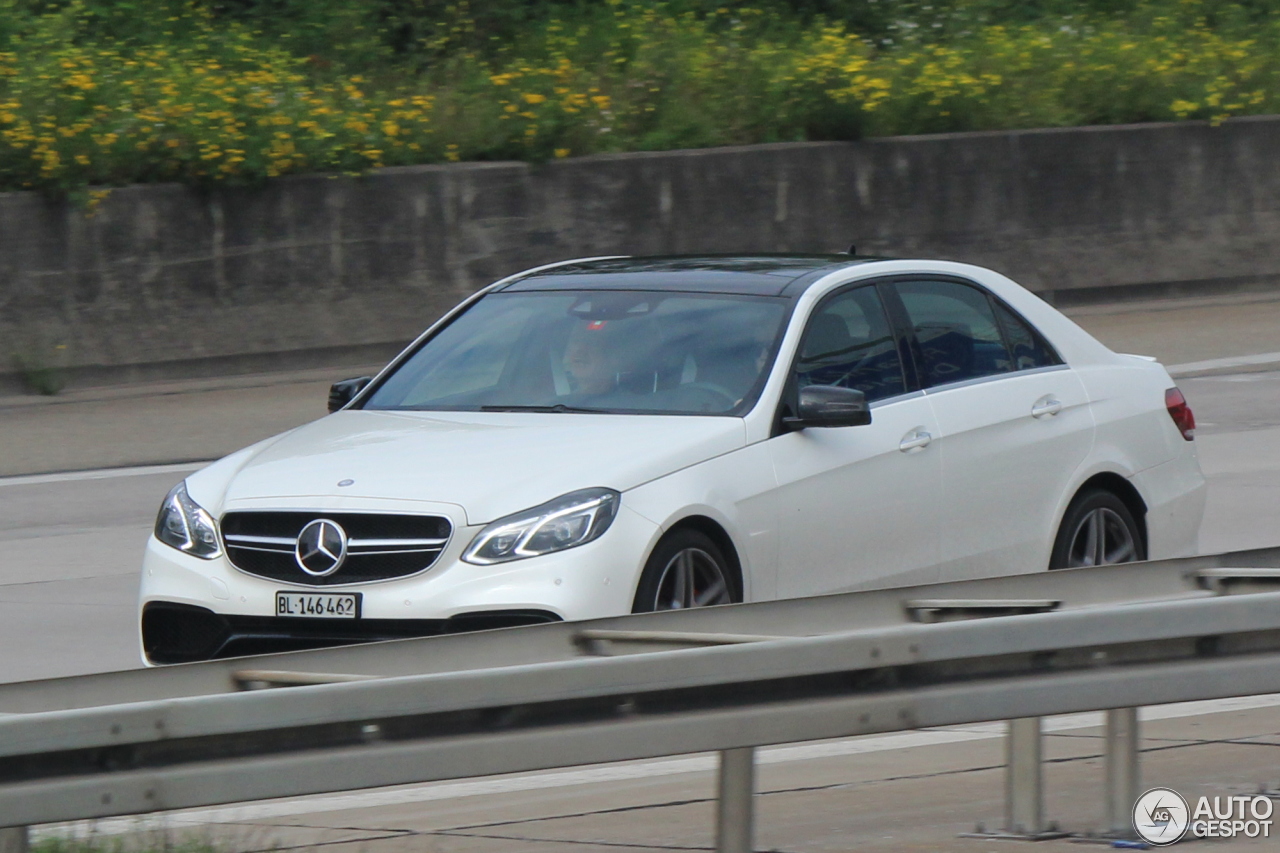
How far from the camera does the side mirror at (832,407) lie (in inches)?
277

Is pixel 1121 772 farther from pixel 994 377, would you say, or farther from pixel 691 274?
pixel 691 274

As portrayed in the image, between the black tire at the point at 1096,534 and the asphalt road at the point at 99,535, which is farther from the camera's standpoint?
the asphalt road at the point at 99,535

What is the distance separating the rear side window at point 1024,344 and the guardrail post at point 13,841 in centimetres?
504

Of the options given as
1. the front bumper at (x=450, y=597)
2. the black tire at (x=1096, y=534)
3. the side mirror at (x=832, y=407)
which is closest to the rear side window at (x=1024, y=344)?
the black tire at (x=1096, y=534)

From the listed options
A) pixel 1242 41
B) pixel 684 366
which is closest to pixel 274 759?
pixel 684 366

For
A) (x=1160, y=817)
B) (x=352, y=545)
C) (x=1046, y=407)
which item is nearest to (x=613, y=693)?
(x=1160, y=817)

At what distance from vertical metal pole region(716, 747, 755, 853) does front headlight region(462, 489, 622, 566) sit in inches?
80.3

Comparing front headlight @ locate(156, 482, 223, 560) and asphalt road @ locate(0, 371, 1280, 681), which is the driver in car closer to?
front headlight @ locate(156, 482, 223, 560)

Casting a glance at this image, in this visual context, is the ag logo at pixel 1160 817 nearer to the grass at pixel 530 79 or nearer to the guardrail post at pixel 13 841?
the guardrail post at pixel 13 841

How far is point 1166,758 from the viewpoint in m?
6.09

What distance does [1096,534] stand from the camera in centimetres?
814

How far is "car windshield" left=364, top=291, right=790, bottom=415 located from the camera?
733cm

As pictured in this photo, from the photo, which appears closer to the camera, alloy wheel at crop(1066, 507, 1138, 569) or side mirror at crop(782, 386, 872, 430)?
side mirror at crop(782, 386, 872, 430)

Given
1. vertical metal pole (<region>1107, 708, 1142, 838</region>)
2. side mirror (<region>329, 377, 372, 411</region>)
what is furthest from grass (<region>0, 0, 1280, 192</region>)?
vertical metal pole (<region>1107, 708, 1142, 838</region>)
